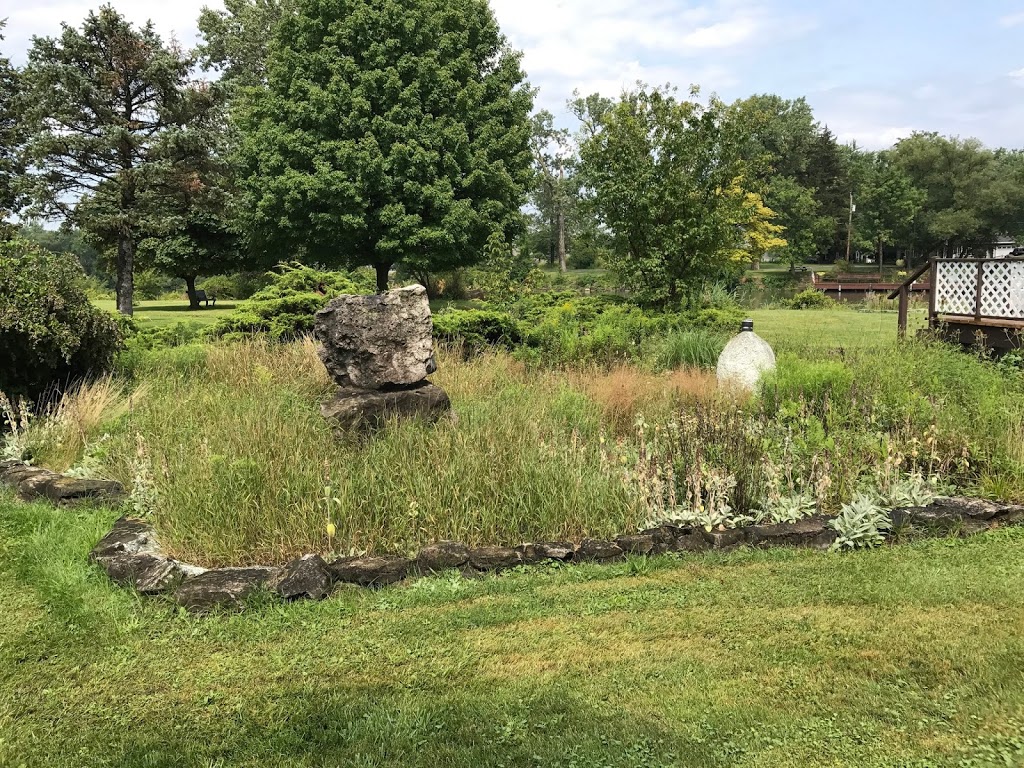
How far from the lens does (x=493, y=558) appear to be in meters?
4.25

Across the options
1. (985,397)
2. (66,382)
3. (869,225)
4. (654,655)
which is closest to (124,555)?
(654,655)

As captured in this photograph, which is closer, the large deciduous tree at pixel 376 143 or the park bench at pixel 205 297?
the large deciduous tree at pixel 376 143

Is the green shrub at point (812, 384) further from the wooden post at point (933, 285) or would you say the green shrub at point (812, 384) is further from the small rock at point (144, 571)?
the wooden post at point (933, 285)

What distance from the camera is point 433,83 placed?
24.0m

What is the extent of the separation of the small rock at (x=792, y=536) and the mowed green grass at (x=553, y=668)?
0.17m


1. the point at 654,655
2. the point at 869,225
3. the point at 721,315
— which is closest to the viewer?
the point at 654,655

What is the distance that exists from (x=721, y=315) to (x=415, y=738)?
35.1 feet

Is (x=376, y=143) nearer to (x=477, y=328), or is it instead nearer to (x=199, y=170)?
(x=199, y=170)

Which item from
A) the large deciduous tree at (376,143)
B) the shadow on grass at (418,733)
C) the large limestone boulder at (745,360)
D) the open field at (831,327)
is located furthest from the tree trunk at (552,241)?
the shadow on grass at (418,733)

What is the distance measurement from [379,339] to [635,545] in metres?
2.88

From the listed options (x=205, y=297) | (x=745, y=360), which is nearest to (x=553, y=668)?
(x=745, y=360)

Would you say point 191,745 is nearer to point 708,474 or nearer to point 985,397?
point 708,474

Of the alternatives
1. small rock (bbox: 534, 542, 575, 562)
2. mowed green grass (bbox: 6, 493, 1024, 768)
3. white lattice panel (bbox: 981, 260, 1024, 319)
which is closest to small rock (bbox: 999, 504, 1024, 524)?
mowed green grass (bbox: 6, 493, 1024, 768)

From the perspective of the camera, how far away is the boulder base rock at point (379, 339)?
19.7 ft
